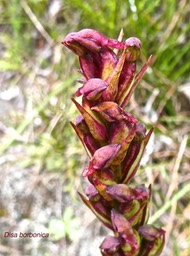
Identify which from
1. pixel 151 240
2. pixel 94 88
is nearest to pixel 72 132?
pixel 151 240

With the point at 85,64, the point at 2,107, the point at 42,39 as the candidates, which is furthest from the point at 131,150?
the point at 42,39

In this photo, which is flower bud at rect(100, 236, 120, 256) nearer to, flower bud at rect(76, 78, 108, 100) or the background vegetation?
flower bud at rect(76, 78, 108, 100)

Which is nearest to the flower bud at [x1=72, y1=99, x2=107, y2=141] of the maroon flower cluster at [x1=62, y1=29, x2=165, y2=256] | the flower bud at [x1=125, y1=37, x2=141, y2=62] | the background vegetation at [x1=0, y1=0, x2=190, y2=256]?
the maroon flower cluster at [x1=62, y1=29, x2=165, y2=256]

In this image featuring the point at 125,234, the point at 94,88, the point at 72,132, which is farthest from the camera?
the point at 72,132

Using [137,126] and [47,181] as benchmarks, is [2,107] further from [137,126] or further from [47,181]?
[137,126]

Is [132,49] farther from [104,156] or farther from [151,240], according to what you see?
[151,240]

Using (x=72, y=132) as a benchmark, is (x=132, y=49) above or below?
above
